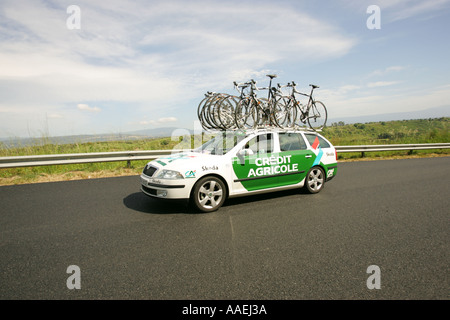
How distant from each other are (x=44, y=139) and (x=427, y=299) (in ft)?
40.9

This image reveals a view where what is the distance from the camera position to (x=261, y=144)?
5926mm

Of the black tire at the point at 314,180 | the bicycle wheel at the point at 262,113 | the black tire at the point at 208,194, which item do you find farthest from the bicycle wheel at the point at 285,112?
the black tire at the point at 208,194

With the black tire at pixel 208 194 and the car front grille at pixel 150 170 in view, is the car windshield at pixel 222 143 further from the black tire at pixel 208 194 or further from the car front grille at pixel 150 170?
the car front grille at pixel 150 170

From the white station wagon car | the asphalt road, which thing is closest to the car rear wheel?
the white station wagon car

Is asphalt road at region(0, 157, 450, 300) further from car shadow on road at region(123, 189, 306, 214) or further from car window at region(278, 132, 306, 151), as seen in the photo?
car window at region(278, 132, 306, 151)

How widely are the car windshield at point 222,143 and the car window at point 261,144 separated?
25cm

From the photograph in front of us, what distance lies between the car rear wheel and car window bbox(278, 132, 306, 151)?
67 cm

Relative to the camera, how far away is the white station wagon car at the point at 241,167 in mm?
5012

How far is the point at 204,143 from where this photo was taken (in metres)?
6.58

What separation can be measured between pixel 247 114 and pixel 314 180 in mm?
2509

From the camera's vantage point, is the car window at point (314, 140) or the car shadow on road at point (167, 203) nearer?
the car shadow on road at point (167, 203)

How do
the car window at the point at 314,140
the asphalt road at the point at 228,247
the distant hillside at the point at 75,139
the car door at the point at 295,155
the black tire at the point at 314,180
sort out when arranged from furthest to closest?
the distant hillside at the point at 75,139, the car window at the point at 314,140, the black tire at the point at 314,180, the car door at the point at 295,155, the asphalt road at the point at 228,247

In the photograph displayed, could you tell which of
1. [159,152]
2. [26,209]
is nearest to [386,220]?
[26,209]

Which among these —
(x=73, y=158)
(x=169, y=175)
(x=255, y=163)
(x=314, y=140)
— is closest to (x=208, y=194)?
(x=169, y=175)
